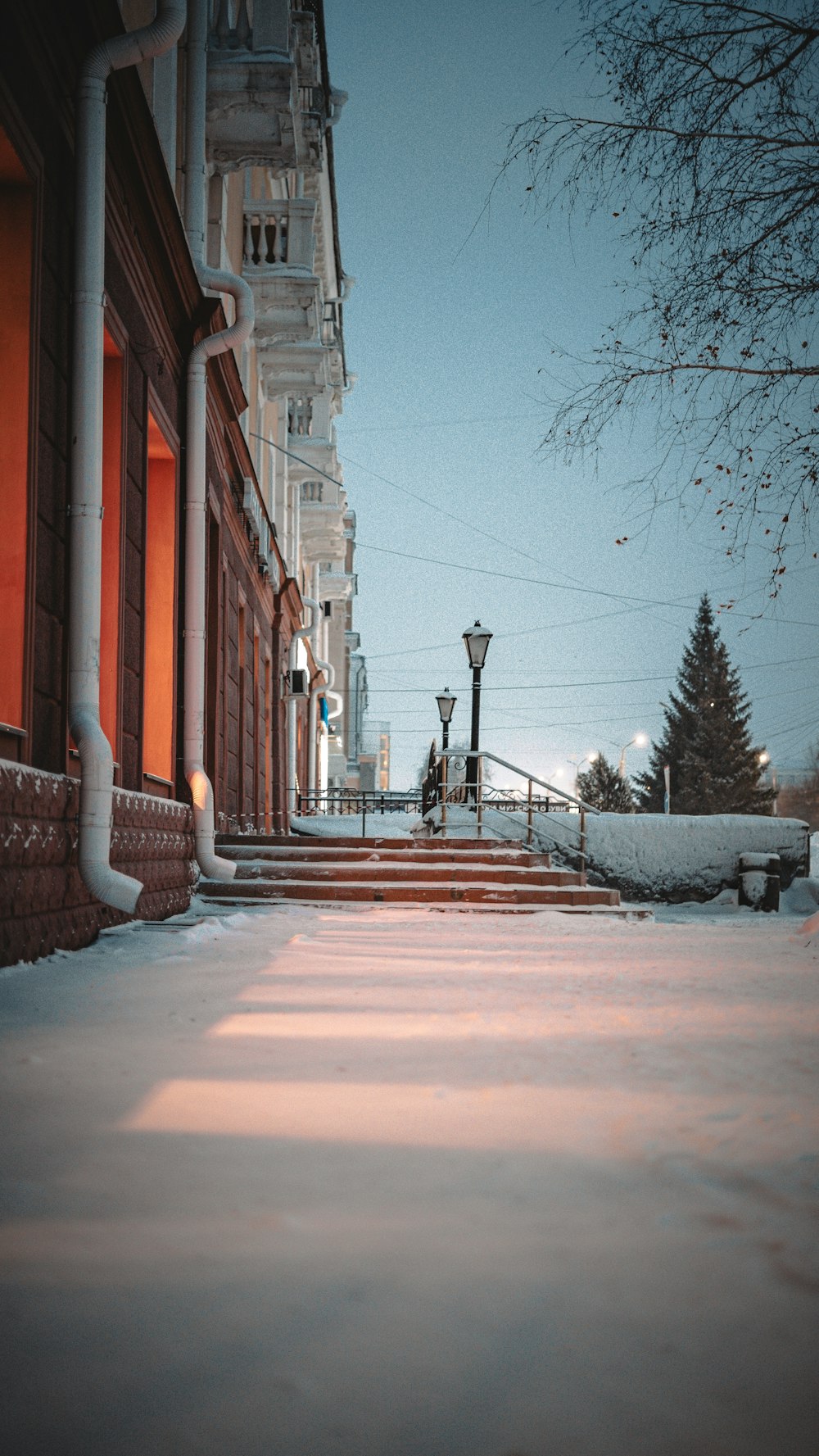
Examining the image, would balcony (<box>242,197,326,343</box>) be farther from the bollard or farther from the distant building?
the distant building

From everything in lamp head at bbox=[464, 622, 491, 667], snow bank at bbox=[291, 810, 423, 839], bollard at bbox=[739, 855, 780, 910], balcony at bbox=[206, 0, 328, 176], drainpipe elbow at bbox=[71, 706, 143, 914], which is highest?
balcony at bbox=[206, 0, 328, 176]

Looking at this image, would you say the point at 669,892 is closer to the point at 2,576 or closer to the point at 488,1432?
the point at 2,576

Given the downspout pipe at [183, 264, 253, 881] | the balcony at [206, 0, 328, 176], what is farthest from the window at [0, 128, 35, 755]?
the balcony at [206, 0, 328, 176]

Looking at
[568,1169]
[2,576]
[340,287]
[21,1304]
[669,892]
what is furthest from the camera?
[340,287]

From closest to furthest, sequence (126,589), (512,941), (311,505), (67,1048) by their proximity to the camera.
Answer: (67,1048) → (512,941) → (126,589) → (311,505)

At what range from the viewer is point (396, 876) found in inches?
402

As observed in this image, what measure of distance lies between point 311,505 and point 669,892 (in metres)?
14.3

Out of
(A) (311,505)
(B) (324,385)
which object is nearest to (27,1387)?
(B) (324,385)

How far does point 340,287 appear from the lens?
29500 millimetres

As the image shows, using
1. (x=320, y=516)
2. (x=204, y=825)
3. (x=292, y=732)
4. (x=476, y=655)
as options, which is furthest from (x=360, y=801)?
(x=204, y=825)

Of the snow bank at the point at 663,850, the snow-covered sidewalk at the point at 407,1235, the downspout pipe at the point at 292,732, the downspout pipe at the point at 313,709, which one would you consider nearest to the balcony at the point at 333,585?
the downspout pipe at the point at 313,709

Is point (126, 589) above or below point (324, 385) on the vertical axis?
below

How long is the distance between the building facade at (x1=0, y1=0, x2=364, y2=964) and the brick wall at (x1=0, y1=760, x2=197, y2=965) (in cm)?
2

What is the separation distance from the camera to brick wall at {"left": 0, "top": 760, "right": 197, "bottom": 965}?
161 inches
